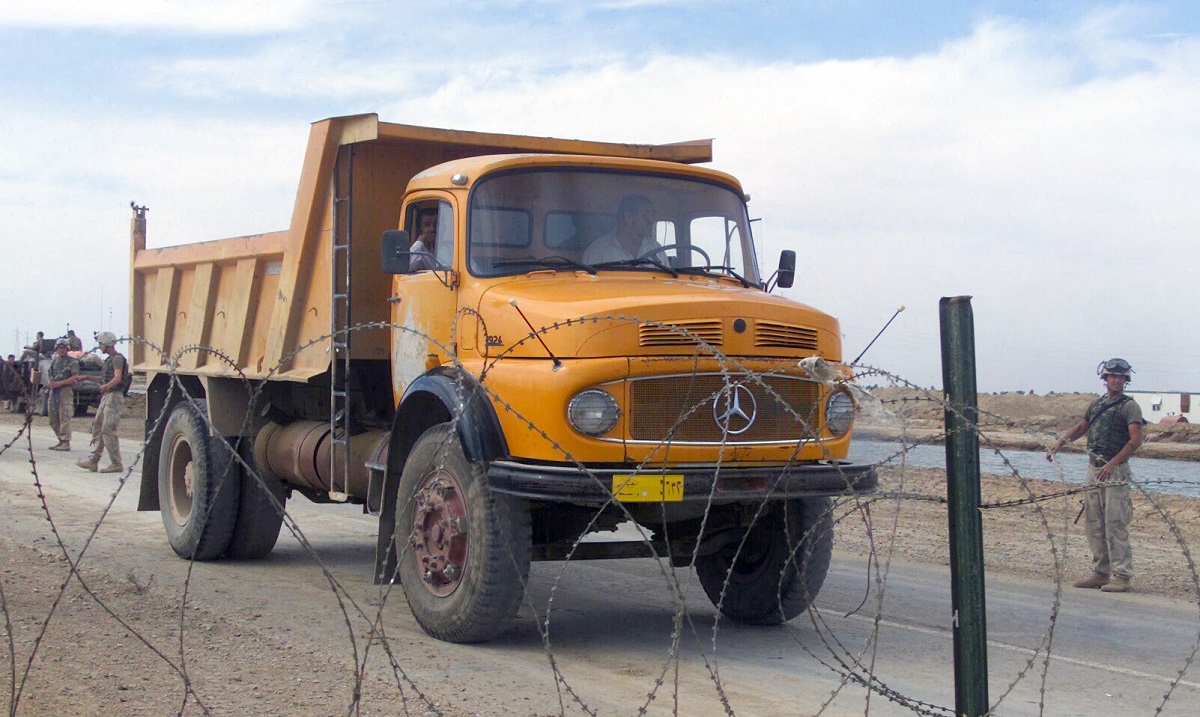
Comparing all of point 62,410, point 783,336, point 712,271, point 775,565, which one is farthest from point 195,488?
point 62,410

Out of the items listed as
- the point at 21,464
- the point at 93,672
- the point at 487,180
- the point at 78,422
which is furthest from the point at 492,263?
the point at 78,422

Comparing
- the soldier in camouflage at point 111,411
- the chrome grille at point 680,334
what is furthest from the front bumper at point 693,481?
the soldier in camouflage at point 111,411

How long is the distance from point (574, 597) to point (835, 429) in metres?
2.52

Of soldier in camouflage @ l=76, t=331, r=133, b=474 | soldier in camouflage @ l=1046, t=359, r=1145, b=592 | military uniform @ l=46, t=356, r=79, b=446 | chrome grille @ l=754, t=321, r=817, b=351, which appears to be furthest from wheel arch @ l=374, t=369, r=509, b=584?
military uniform @ l=46, t=356, r=79, b=446

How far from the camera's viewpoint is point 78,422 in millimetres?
31016

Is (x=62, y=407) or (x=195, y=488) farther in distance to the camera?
(x=62, y=407)

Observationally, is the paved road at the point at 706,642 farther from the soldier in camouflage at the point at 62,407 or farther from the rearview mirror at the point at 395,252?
the soldier in camouflage at the point at 62,407

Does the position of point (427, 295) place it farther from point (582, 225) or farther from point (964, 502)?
point (964, 502)

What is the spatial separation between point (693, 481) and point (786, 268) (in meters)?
2.58

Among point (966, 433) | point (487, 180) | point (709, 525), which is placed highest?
point (487, 180)

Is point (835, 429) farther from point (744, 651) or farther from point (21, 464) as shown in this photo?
point (21, 464)

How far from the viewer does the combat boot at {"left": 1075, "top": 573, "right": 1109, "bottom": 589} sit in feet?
32.5

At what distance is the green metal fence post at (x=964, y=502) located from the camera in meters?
3.75

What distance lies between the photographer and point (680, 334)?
652 centimetres
